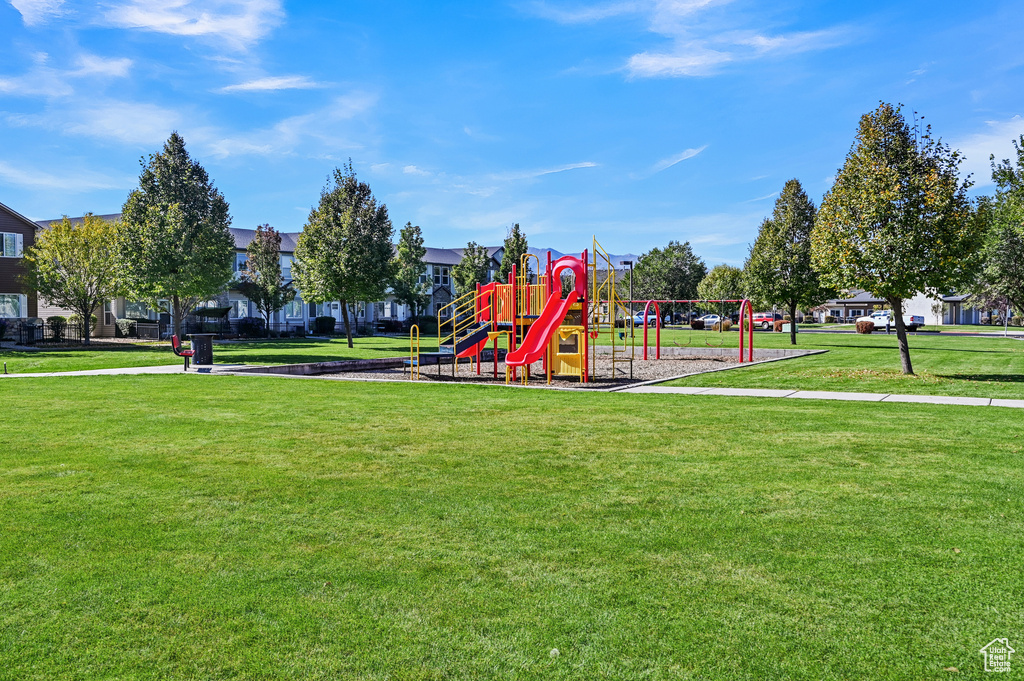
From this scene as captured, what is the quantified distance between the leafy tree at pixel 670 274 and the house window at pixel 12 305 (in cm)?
6041

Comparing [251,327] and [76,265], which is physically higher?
[76,265]

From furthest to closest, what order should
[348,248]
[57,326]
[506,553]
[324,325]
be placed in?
1. [324,325]
2. [57,326]
3. [348,248]
4. [506,553]

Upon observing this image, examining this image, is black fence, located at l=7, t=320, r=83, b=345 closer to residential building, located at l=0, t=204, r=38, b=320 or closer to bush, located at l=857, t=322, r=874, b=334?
residential building, located at l=0, t=204, r=38, b=320

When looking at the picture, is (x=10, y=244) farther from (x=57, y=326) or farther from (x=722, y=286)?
(x=722, y=286)

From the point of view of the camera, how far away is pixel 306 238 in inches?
1574

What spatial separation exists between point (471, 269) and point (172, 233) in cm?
3591

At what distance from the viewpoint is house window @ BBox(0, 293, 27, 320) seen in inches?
1624

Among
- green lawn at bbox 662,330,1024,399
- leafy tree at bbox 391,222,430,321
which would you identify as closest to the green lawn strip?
green lawn at bbox 662,330,1024,399

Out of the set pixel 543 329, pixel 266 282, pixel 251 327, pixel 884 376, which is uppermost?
pixel 266 282

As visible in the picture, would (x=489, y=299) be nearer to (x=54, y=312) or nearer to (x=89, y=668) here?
(x=89, y=668)

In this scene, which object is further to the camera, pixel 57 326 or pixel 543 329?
pixel 57 326

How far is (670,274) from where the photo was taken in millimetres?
83125

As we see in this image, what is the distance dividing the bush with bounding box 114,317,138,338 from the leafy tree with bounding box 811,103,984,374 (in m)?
43.8

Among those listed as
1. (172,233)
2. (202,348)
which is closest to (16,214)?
(172,233)
